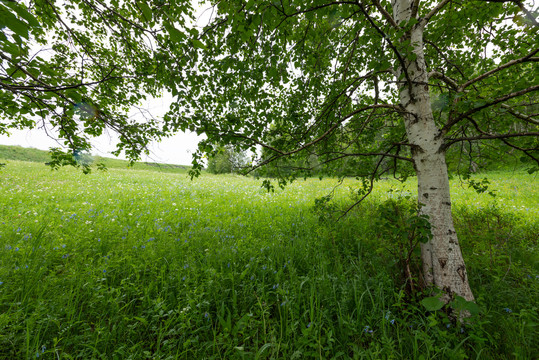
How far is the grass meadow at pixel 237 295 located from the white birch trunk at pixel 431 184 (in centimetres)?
28

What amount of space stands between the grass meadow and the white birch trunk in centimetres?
28

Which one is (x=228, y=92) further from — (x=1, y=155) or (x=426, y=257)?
(x=1, y=155)

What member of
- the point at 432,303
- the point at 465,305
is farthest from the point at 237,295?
the point at 465,305

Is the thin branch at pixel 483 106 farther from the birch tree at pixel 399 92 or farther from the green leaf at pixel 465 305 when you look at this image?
the green leaf at pixel 465 305

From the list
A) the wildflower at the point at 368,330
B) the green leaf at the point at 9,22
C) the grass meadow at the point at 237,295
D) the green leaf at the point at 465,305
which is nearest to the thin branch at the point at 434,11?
the grass meadow at the point at 237,295

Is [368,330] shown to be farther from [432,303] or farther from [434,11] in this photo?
[434,11]

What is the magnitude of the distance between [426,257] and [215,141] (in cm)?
328

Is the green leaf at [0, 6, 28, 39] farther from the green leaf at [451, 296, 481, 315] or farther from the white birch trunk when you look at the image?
the green leaf at [451, 296, 481, 315]

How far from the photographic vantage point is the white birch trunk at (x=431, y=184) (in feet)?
6.96

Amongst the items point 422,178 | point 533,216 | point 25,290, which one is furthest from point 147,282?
Answer: point 533,216

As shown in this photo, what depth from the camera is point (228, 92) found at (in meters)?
3.09

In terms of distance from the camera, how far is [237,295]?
2.42 m

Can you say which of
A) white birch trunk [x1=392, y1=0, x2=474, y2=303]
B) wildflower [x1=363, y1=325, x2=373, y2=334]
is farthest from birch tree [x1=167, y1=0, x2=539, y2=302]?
wildflower [x1=363, y1=325, x2=373, y2=334]

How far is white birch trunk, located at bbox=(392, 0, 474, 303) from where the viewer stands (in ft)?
6.96
